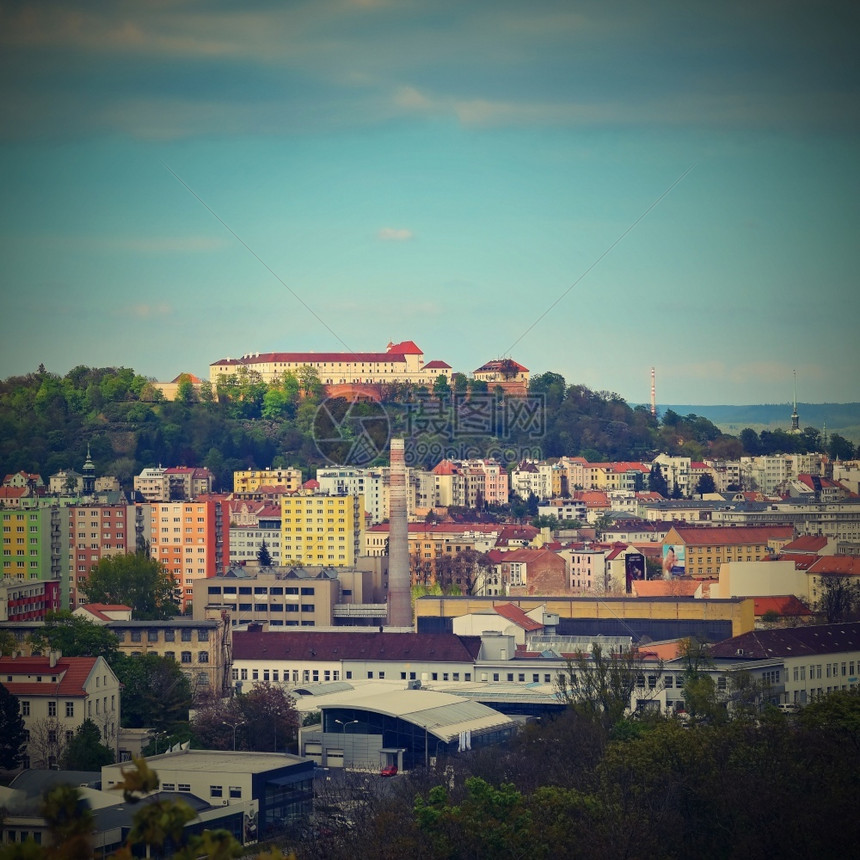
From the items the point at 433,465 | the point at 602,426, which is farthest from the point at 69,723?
the point at 602,426

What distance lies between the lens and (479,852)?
51.3 feet

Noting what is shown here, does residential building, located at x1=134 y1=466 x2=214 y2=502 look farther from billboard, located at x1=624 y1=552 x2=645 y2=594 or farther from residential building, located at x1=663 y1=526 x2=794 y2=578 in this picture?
billboard, located at x1=624 y1=552 x2=645 y2=594

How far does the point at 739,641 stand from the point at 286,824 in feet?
39.6

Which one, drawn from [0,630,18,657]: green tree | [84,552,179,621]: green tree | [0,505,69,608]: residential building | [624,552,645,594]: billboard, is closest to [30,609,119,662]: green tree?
[0,630,18,657]: green tree

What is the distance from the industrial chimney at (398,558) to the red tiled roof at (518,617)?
221 centimetres

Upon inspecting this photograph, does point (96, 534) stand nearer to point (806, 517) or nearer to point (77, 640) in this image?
point (77, 640)

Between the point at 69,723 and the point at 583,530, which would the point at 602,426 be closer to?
the point at 583,530

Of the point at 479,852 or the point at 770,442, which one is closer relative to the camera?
the point at 479,852

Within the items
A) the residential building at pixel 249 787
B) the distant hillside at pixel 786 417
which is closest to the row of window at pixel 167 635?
the residential building at pixel 249 787

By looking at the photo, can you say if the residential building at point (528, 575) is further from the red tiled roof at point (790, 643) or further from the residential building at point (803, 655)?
the residential building at point (803, 655)

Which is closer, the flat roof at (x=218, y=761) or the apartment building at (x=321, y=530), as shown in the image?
the flat roof at (x=218, y=761)

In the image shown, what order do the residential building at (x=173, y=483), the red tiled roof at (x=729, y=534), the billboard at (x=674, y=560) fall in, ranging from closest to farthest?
the billboard at (x=674, y=560) → the red tiled roof at (x=729, y=534) → the residential building at (x=173, y=483)

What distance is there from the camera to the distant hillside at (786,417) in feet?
280

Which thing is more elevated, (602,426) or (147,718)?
(602,426)
